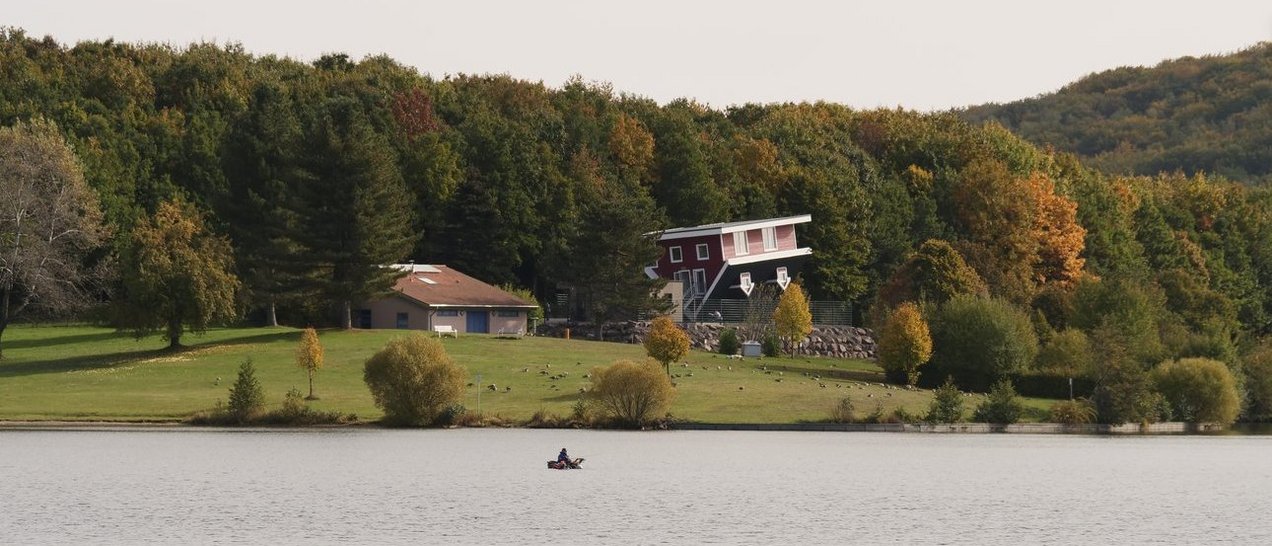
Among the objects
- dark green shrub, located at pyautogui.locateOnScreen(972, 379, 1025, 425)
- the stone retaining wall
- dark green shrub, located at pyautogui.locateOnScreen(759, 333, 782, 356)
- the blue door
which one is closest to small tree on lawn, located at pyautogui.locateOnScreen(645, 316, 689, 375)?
the stone retaining wall

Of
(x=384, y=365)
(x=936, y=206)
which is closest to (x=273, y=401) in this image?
(x=384, y=365)

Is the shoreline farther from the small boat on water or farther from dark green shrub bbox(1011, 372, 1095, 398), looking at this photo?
the small boat on water

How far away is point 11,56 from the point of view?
411 feet

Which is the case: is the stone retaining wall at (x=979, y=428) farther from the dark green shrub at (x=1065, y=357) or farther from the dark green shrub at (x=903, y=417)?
the dark green shrub at (x=1065, y=357)

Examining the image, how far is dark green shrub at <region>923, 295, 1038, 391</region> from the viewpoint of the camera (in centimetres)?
9119

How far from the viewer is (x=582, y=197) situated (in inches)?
4818

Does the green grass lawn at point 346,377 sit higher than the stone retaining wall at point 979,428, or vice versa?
the green grass lawn at point 346,377

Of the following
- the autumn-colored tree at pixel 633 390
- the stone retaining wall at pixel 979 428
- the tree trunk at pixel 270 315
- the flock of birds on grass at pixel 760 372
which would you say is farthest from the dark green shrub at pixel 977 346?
the tree trunk at pixel 270 315

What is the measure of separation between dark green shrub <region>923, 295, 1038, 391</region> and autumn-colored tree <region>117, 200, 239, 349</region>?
38.7 metres

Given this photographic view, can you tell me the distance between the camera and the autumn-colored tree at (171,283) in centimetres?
8688

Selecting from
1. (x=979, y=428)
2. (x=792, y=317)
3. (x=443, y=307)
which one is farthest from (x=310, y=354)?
(x=792, y=317)

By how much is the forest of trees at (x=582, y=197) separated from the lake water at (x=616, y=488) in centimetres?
1822

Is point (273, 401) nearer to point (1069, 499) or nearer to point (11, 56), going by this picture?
point (1069, 499)

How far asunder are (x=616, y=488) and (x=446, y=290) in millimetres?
51980
